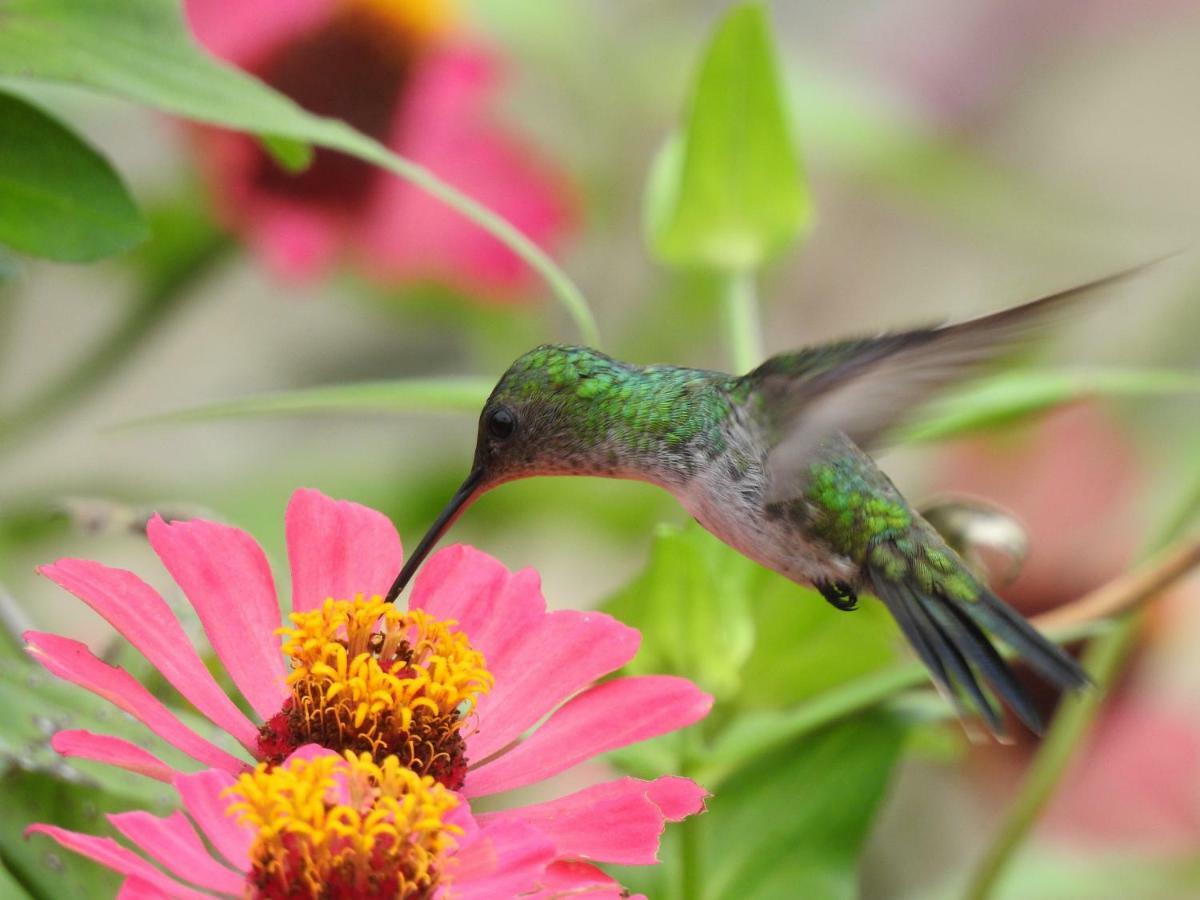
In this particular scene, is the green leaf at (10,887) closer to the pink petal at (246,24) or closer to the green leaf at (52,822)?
the green leaf at (52,822)

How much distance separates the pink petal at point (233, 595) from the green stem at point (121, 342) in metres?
0.43

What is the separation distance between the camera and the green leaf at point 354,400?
0.41m

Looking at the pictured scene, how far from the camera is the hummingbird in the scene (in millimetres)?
430

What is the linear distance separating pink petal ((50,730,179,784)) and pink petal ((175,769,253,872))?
0.01m

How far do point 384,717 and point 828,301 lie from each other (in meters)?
1.38

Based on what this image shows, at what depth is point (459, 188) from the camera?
0.87m

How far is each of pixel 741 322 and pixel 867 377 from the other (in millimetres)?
124

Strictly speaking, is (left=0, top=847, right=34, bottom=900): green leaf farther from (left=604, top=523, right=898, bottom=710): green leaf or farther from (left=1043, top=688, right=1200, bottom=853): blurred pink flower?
(left=1043, top=688, right=1200, bottom=853): blurred pink flower

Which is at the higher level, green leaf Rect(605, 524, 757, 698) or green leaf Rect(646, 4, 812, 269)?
green leaf Rect(646, 4, 812, 269)

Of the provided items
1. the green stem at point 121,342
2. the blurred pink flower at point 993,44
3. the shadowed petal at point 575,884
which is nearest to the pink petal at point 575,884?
the shadowed petal at point 575,884

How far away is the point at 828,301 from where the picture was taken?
67.2 inches

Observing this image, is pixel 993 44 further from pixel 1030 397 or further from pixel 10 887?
pixel 10 887

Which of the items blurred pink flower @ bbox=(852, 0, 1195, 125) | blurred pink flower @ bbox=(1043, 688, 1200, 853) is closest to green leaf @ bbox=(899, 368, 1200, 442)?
blurred pink flower @ bbox=(1043, 688, 1200, 853)

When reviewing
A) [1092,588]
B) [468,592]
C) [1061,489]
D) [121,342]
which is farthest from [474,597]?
[1061,489]
